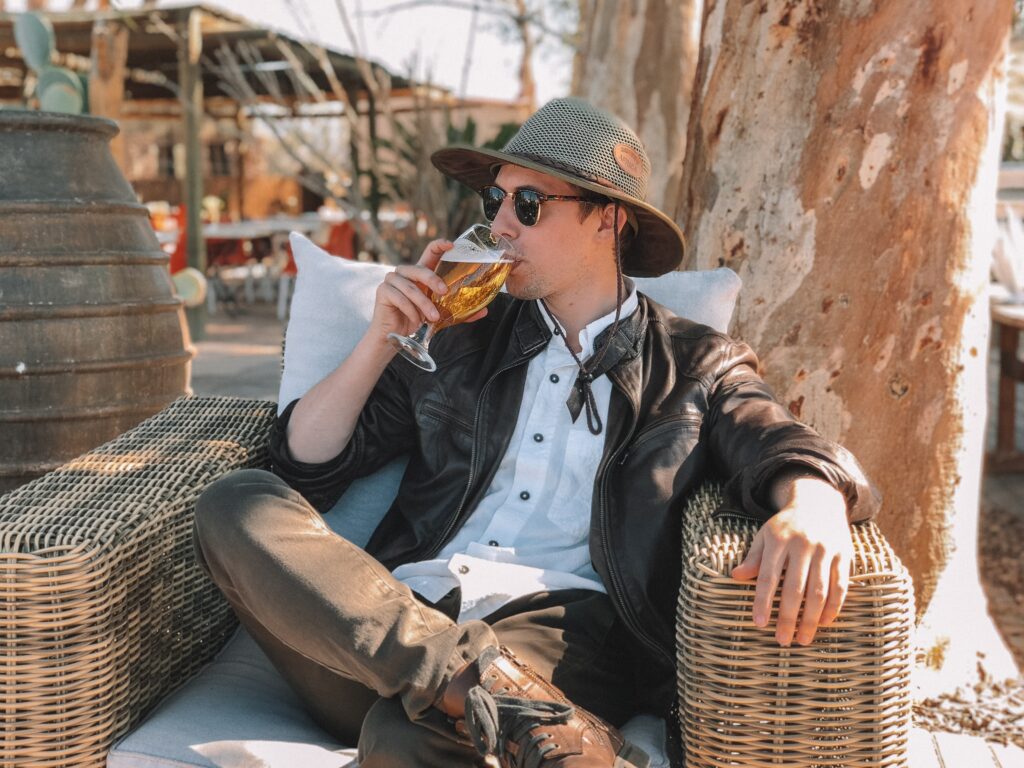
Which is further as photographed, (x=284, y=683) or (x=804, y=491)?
(x=284, y=683)

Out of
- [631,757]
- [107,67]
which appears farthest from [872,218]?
[107,67]

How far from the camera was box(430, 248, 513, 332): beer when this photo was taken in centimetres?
202

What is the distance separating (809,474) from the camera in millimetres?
1937

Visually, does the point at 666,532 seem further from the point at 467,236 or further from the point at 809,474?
the point at 467,236

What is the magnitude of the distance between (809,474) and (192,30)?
32.6 feet

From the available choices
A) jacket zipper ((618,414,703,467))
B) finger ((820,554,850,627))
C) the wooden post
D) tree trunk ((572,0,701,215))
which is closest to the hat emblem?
jacket zipper ((618,414,703,467))

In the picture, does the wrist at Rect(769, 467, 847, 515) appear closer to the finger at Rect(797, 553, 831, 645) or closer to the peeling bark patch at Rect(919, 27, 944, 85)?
the finger at Rect(797, 553, 831, 645)

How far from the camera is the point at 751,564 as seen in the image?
170 centimetres

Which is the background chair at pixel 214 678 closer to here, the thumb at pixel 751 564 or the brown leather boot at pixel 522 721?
the thumb at pixel 751 564

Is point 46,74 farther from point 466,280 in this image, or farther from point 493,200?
point 466,280

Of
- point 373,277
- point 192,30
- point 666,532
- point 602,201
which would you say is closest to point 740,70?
point 602,201

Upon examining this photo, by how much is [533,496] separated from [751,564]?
2.23ft

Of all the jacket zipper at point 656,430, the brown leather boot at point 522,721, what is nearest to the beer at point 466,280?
the jacket zipper at point 656,430

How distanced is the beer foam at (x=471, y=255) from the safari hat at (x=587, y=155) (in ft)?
0.92
